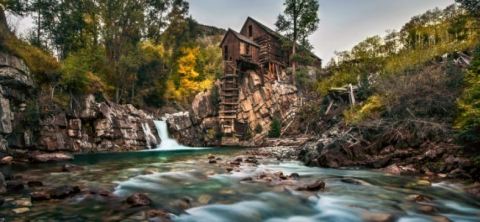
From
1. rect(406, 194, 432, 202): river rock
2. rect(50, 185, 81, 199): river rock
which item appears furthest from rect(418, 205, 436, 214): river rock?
rect(50, 185, 81, 199): river rock

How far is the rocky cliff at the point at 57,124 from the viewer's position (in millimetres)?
20141

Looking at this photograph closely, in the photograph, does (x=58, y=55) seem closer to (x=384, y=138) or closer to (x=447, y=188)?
(x=384, y=138)

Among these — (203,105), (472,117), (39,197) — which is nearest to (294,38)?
(203,105)

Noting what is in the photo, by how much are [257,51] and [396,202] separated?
39.8 m

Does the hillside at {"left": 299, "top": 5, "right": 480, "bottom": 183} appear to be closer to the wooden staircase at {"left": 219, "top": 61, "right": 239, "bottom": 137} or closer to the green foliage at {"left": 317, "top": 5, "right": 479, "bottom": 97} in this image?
the green foliage at {"left": 317, "top": 5, "right": 479, "bottom": 97}

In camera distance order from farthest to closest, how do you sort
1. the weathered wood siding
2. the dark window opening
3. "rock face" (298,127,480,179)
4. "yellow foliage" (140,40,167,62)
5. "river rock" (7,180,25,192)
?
the dark window opening < the weathered wood siding < "yellow foliage" (140,40,167,62) < "rock face" (298,127,480,179) < "river rock" (7,180,25,192)

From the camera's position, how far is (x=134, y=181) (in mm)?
10492

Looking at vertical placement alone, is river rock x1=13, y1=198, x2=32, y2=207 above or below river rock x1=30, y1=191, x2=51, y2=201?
below

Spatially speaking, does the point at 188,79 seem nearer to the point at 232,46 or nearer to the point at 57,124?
the point at 232,46

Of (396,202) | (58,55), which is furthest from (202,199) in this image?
(58,55)

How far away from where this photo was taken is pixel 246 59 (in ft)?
141

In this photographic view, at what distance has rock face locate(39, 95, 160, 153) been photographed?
23.3 m

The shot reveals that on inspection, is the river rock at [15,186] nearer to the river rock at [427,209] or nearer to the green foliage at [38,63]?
the river rock at [427,209]

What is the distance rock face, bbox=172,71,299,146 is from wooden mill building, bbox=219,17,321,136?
877 mm
